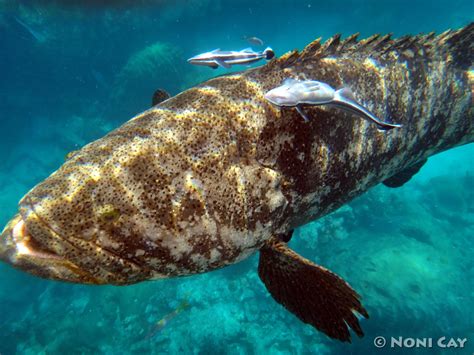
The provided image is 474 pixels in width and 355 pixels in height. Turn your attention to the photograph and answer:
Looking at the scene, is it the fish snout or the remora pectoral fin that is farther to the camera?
the remora pectoral fin

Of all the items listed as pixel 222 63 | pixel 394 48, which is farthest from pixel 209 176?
pixel 222 63

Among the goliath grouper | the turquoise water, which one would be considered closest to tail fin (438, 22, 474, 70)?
the goliath grouper

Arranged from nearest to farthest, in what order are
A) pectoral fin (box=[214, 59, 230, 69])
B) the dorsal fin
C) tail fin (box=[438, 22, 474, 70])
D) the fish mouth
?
1. the fish mouth
2. the dorsal fin
3. tail fin (box=[438, 22, 474, 70])
4. pectoral fin (box=[214, 59, 230, 69])

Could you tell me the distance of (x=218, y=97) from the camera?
2.29 meters

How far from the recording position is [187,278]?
1443 cm

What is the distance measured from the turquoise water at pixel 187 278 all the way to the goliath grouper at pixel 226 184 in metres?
10.1

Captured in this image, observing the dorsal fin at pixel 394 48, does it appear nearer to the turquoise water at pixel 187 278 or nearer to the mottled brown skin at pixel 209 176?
the mottled brown skin at pixel 209 176

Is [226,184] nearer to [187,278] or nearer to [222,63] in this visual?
[222,63]

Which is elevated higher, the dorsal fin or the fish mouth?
the dorsal fin

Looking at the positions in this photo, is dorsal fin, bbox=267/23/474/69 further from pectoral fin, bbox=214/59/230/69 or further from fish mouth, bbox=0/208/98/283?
fish mouth, bbox=0/208/98/283

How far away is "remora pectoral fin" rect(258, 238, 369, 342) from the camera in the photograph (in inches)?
90.0

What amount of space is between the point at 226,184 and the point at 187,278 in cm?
1354

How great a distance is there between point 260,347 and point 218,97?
11.4 meters

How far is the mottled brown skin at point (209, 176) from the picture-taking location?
1.75 meters
